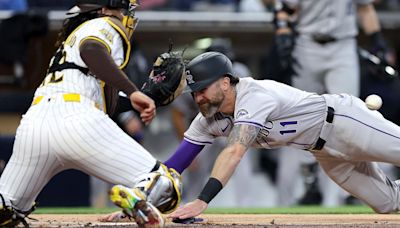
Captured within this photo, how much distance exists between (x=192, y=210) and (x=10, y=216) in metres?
0.93

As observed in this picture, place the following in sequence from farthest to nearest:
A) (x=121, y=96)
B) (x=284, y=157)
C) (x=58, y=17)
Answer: (x=58, y=17)
(x=284, y=157)
(x=121, y=96)

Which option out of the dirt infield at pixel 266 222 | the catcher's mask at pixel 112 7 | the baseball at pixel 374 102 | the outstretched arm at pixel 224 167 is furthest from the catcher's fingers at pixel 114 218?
the baseball at pixel 374 102

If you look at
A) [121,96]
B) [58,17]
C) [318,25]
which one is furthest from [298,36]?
[121,96]

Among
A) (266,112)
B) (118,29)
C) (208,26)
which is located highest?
(118,29)

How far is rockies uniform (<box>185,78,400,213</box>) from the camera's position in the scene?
17.8 ft

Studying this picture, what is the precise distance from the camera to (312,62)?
8.70 metres

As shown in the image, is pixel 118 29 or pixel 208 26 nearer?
pixel 118 29

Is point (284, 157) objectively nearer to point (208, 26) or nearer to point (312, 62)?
point (312, 62)

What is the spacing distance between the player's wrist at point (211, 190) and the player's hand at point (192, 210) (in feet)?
0.08

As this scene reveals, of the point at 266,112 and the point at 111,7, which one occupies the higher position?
the point at 111,7

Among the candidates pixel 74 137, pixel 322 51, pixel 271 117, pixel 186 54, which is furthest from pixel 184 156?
pixel 186 54

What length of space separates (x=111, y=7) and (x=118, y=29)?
19 centimetres

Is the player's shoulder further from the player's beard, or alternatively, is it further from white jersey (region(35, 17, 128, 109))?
the player's beard

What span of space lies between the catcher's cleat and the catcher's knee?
0.30 feet
